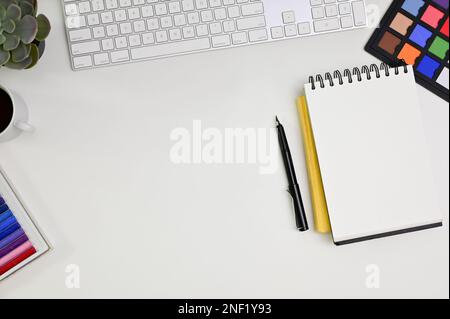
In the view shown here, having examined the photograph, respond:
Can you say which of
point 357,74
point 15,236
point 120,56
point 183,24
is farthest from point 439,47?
point 15,236

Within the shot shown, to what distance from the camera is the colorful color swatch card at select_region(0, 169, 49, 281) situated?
0.77 meters

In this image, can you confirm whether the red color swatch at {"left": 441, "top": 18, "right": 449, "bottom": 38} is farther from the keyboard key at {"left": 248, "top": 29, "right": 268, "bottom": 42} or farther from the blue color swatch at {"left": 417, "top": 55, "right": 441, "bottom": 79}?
the keyboard key at {"left": 248, "top": 29, "right": 268, "bottom": 42}

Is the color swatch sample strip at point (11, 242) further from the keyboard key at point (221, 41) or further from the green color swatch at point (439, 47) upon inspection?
the green color swatch at point (439, 47)

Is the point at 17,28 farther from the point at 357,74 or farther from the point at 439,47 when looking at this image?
the point at 439,47

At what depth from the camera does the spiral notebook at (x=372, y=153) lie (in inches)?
29.4

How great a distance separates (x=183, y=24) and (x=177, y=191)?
0.91ft

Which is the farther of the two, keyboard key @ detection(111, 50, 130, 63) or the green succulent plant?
keyboard key @ detection(111, 50, 130, 63)

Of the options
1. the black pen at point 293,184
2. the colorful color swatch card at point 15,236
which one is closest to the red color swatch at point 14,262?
the colorful color swatch card at point 15,236

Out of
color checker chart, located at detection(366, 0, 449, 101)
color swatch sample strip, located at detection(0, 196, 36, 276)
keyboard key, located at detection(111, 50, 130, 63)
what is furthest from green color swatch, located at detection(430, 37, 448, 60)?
color swatch sample strip, located at detection(0, 196, 36, 276)

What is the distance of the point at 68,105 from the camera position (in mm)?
802

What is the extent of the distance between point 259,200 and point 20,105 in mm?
422

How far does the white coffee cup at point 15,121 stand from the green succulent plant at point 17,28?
0.06 m

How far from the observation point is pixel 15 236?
77cm
